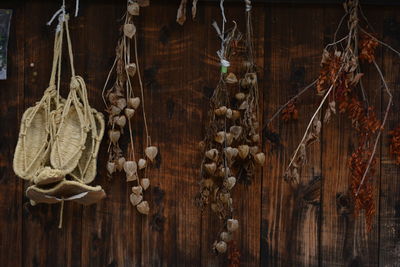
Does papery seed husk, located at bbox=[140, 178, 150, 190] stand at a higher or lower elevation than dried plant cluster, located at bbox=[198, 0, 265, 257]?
lower

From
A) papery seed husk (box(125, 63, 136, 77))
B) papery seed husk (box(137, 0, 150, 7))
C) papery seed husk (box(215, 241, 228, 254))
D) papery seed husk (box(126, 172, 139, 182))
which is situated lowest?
papery seed husk (box(215, 241, 228, 254))

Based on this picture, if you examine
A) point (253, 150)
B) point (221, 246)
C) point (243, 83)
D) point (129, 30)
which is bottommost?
point (221, 246)

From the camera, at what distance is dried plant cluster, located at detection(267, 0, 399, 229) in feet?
7.03

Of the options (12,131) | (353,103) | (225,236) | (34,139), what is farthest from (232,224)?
(12,131)

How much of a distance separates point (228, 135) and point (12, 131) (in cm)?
79

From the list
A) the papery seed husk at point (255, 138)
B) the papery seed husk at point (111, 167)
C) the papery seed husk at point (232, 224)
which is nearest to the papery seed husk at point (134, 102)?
the papery seed husk at point (111, 167)

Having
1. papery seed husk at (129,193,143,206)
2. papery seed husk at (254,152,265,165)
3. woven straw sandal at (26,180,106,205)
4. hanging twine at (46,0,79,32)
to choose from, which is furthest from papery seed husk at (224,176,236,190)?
hanging twine at (46,0,79,32)

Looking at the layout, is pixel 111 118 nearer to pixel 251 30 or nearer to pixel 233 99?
pixel 233 99

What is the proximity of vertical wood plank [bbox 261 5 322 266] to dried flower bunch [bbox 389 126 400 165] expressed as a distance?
0.27m

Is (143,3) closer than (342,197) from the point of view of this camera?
Yes

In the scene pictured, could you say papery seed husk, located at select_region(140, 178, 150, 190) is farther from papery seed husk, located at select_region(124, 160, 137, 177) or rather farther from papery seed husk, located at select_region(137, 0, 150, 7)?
papery seed husk, located at select_region(137, 0, 150, 7)

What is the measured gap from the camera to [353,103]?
217 centimetres

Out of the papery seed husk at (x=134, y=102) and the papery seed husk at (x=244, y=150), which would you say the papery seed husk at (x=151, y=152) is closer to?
the papery seed husk at (x=134, y=102)

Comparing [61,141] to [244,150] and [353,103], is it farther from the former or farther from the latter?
[353,103]
